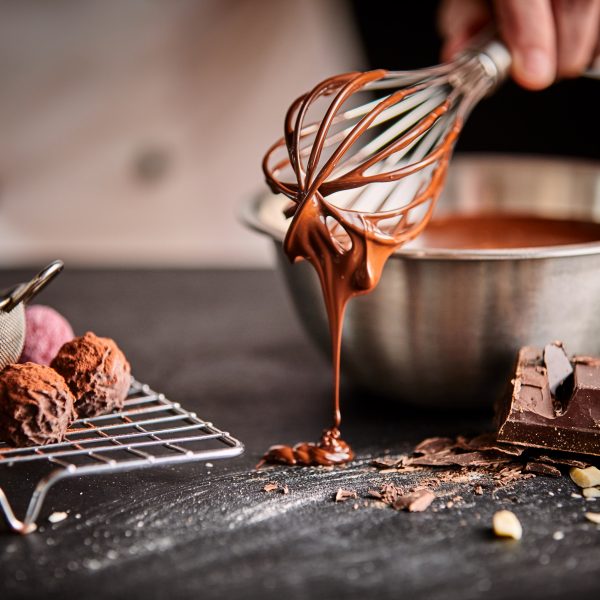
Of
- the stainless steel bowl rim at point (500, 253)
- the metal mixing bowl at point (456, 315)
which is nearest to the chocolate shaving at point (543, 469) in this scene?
the metal mixing bowl at point (456, 315)

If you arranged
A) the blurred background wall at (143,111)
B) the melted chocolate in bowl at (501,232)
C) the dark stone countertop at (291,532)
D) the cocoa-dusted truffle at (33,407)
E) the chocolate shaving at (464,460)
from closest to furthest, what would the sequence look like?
Result: 1. the dark stone countertop at (291,532)
2. the cocoa-dusted truffle at (33,407)
3. the chocolate shaving at (464,460)
4. the melted chocolate in bowl at (501,232)
5. the blurred background wall at (143,111)

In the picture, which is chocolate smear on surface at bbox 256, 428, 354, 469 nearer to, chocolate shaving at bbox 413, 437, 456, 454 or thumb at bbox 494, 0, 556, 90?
chocolate shaving at bbox 413, 437, 456, 454

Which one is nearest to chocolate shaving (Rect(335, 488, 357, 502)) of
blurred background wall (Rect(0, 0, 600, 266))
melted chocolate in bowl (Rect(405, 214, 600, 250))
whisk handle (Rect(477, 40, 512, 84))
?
melted chocolate in bowl (Rect(405, 214, 600, 250))

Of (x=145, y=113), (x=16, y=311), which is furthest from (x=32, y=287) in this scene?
(x=145, y=113)

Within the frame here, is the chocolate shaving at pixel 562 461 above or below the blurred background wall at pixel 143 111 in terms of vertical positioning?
below

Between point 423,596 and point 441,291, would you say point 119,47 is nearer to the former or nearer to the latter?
point 441,291

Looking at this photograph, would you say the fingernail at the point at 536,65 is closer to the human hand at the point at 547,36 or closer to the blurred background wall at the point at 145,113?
the human hand at the point at 547,36

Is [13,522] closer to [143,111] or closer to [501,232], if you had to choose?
[501,232]
